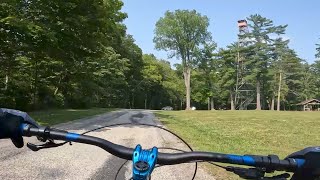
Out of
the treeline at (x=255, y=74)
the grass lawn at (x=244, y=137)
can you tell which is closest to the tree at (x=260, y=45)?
the treeline at (x=255, y=74)

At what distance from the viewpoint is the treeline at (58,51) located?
17.2 metres

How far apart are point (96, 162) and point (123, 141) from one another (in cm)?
361

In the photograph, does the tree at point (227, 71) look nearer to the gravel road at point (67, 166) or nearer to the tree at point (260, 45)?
the tree at point (260, 45)

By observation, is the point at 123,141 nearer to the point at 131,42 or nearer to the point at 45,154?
the point at 45,154

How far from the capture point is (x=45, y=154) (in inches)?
355

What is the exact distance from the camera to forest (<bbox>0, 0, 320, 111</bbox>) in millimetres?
17703

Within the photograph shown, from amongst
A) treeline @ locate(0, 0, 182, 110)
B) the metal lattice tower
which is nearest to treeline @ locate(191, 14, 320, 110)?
the metal lattice tower

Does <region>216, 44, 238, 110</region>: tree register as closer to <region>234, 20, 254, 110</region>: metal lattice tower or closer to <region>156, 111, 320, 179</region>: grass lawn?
<region>234, 20, 254, 110</region>: metal lattice tower

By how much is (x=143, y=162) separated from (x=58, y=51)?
1748 centimetres

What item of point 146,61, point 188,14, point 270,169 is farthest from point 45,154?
point 146,61

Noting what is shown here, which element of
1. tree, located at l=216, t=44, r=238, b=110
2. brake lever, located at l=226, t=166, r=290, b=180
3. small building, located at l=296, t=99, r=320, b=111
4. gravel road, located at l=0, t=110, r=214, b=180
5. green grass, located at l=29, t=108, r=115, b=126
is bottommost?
gravel road, located at l=0, t=110, r=214, b=180

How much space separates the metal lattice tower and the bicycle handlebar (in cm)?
7778

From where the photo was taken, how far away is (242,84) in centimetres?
8206

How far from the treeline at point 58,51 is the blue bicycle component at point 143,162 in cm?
1503
